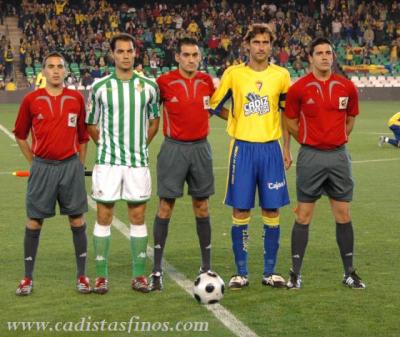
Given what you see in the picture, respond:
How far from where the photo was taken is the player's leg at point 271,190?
27.9ft

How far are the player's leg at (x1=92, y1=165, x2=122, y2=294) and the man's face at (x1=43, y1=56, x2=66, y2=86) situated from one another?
2.52 ft

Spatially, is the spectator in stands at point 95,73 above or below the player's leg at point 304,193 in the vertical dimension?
below

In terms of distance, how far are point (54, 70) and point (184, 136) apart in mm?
1234

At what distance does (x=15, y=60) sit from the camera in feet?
141

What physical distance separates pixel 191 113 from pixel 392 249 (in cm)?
277

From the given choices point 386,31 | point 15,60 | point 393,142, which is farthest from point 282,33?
point 393,142

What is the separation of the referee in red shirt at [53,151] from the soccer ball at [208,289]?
96 cm

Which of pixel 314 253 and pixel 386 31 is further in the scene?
pixel 386 31

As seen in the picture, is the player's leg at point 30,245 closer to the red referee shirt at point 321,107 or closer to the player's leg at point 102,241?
the player's leg at point 102,241

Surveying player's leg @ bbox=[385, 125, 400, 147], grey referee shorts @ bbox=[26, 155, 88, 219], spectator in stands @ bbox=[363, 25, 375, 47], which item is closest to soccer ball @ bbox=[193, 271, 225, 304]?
grey referee shorts @ bbox=[26, 155, 88, 219]

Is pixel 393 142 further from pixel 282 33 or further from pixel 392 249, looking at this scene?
pixel 282 33

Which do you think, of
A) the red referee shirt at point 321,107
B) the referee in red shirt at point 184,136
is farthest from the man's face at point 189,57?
the red referee shirt at point 321,107

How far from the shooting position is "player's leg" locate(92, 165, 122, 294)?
823cm

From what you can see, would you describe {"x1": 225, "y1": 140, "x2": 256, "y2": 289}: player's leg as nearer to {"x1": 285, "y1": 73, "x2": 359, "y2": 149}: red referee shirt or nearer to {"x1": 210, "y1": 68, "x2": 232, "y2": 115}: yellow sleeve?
{"x1": 210, "y1": 68, "x2": 232, "y2": 115}: yellow sleeve
